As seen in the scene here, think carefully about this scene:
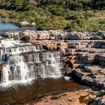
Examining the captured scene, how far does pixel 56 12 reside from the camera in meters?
85.3

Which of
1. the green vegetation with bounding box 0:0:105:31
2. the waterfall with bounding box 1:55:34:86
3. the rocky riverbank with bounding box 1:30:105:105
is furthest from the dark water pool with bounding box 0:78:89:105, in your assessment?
the green vegetation with bounding box 0:0:105:31

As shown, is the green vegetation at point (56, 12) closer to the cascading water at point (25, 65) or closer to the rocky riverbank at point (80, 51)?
the rocky riverbank at point (80, 51)

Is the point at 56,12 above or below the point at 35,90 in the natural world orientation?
above

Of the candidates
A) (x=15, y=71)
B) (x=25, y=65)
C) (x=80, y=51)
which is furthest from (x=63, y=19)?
(x=15, y=71)

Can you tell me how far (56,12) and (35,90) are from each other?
62464 mm

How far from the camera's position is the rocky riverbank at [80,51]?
30.3m

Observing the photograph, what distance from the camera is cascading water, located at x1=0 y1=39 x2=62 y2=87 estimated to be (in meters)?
31.4

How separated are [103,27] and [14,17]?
141 feet

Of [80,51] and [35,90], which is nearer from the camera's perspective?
→ [35,90]

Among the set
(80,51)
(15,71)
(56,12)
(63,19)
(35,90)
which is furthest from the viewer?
(56,12)

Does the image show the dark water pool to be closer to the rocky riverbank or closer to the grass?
the rocky riverbank

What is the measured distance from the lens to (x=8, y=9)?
104875mm

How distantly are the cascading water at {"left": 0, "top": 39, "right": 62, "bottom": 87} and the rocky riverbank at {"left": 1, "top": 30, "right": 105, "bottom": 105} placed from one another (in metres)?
1.99

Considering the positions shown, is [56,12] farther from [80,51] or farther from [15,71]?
[15,71]
